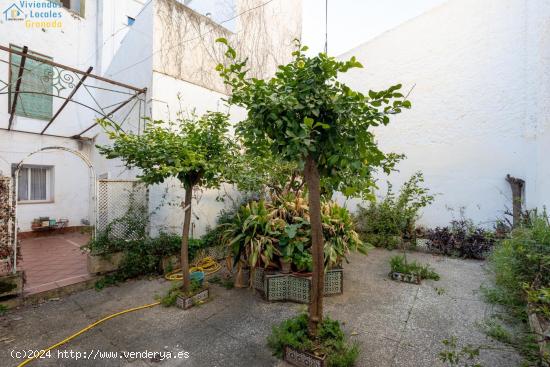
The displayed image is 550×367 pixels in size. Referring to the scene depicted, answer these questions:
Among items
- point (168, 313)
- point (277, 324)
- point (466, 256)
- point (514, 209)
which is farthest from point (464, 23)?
point (168, 313)

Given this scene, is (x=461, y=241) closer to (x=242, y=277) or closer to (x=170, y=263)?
(x=242, y=277)

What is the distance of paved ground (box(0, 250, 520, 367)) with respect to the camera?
2.37 metres

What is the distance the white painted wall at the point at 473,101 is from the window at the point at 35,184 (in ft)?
30.9

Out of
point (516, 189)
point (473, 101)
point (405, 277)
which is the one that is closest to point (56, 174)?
point (405, 277)

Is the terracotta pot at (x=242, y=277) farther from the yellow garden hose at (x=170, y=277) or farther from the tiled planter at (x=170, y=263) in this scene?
the tiled planter at (x=170, y=263)

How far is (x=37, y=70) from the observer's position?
6.48 metres

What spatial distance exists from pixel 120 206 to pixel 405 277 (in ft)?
15.6

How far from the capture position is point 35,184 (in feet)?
23.1

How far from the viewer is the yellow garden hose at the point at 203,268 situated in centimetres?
428

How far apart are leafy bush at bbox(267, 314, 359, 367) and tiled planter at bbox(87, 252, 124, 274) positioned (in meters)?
2.95

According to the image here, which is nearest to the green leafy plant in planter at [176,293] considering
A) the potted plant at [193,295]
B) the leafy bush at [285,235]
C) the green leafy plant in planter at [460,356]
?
the potted plant at [193,295]

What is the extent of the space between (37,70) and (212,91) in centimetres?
461

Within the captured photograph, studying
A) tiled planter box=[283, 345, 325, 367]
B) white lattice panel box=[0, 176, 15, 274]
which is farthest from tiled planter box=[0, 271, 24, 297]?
tiled planter box=[283, 345, 325, 367]

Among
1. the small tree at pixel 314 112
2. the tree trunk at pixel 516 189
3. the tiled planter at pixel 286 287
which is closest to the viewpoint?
the small tree at pixel 314 112
